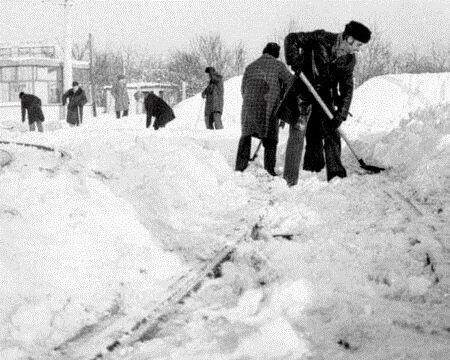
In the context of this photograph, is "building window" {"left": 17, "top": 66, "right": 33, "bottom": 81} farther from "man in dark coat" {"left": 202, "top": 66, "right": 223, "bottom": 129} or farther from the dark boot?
the dark boot

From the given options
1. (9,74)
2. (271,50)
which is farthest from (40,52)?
(271,50)

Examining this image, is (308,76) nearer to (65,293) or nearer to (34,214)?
(34,214)

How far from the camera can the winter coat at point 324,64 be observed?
6.30 meters

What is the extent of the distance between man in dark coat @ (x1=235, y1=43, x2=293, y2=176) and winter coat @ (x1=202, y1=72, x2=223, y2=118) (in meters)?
7.02

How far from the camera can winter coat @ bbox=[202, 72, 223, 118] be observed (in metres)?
14.7

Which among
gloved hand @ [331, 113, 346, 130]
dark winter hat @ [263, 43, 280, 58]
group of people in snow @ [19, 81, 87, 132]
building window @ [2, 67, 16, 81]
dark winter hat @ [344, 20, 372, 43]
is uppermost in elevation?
dark winter hat @ [344, 20, 372, 43]

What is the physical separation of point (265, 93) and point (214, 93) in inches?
280

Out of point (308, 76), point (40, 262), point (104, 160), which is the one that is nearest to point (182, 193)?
point (104, 160)

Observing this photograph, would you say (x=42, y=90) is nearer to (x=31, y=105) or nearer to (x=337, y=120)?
(x=31, y=105)

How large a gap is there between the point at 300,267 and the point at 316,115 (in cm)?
420

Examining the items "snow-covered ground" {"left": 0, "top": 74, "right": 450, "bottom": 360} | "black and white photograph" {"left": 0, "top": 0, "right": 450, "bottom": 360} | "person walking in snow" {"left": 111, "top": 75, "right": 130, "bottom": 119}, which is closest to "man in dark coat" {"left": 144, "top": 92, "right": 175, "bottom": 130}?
"black and white photograph" {"left": 0, "top": 0, "right": 450, "bottom": 360}

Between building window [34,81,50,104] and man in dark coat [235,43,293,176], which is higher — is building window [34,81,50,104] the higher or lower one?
the lower one

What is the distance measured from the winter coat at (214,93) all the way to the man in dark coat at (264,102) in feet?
23.0

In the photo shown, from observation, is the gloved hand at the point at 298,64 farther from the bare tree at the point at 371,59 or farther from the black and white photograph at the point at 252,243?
the bare tree at the point at 371,59
